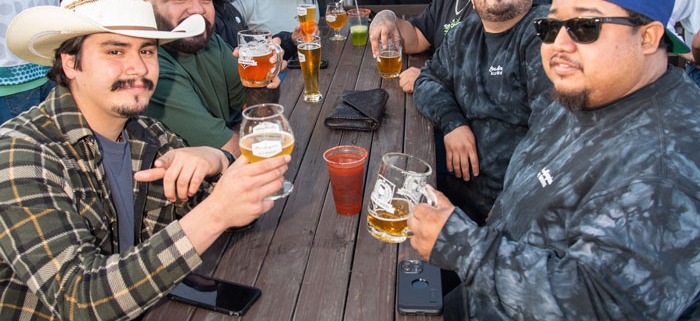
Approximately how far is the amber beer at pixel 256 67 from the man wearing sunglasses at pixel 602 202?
4.78 feet

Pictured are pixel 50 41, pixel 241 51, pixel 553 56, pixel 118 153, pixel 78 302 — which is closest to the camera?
pixel 78 302

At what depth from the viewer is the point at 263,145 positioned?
5.19ft

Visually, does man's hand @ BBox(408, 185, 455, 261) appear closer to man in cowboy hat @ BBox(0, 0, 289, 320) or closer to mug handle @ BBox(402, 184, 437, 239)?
mug handle @ BBox(402, 184, 437, 239)

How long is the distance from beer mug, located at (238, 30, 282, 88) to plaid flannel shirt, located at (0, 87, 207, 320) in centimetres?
115

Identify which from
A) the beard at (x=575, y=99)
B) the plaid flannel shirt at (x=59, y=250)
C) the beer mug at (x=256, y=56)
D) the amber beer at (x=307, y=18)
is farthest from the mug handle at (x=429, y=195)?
the amber beer at (x=307, y=18)

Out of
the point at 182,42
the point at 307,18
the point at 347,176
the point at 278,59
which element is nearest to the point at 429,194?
the point at 347,176

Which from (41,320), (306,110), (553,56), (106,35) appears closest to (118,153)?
(106,35)

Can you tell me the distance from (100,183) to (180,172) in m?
0.26

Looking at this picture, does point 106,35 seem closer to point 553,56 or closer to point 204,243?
point 204,243

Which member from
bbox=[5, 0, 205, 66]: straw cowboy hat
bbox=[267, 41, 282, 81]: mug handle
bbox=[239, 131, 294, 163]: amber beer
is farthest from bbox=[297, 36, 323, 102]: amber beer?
bbox=[239, 131, 294, 163]: amber beer

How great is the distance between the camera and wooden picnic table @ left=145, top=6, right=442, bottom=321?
1.47 metres

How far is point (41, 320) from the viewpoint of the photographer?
1651 millimetres

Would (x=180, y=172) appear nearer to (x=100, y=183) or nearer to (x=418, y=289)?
(x=100, y=183)

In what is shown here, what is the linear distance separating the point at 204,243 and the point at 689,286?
1.20 metres
